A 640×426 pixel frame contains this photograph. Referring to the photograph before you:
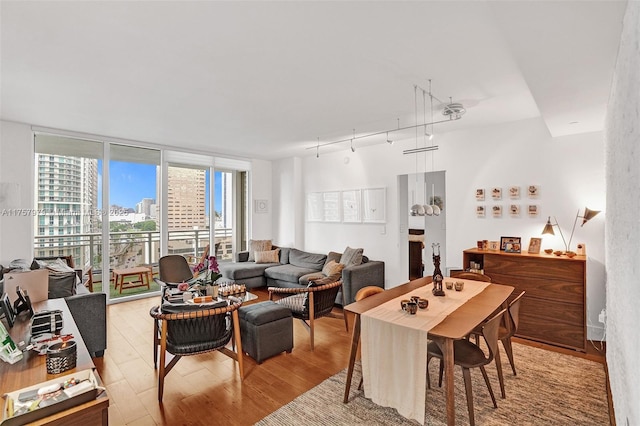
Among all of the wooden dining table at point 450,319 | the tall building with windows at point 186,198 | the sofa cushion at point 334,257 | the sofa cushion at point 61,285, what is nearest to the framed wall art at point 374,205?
the sofa cushion at point 334,257

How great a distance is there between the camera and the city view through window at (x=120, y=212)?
486 centimetres

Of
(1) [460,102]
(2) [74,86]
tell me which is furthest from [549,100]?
(2) [74,86]

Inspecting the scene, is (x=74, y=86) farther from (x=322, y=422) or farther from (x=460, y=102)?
(x=460, y=102)

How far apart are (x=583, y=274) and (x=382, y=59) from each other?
306cm

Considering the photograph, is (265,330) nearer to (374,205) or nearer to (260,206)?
(374,205)

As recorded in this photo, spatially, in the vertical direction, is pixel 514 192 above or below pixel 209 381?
above

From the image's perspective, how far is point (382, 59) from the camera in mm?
2596

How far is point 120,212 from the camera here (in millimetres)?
5465

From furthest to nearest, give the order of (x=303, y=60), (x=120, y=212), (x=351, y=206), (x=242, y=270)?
(x=351, y=206)
(x=242, y=270)
(x=120, y=212)
(x=303, y=60)

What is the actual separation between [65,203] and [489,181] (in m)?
6.31

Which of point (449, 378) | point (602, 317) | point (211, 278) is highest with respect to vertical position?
point (211, 278)

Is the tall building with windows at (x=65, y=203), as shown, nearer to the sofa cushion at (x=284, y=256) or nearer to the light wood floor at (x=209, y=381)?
the light wood floor at (x=209, y=381)

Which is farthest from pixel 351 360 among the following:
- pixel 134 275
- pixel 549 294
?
pixel 134 275

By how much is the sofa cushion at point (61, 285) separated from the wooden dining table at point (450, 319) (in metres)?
2.85
